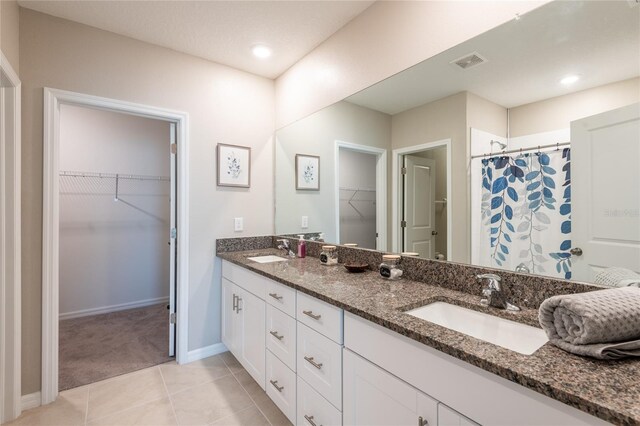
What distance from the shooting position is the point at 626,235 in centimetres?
98

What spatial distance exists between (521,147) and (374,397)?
114cm

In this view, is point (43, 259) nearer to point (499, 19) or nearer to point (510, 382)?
point (510, 382)

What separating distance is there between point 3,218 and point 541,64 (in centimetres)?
276

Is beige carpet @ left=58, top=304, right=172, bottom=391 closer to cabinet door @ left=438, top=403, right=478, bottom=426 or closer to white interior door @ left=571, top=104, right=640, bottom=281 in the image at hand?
cabinet door @ left=438, top=403, right=478, bottom=426

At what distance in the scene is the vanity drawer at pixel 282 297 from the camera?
1.56 m

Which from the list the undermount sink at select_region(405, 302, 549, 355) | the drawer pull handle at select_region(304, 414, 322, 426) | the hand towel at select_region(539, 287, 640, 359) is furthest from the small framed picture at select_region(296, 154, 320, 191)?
the hand towel at select_region(539, 287, 640, 359)

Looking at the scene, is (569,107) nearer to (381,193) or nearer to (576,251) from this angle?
(576,251)

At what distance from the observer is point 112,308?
3508 millimetres

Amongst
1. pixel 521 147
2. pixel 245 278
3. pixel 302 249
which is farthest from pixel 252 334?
pixel 521 147

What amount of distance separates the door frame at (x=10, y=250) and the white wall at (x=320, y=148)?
5.70ft

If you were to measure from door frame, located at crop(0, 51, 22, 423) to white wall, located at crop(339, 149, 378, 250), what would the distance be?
198cm

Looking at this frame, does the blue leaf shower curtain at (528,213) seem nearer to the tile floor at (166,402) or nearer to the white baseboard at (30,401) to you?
the tile floor at (166,402)

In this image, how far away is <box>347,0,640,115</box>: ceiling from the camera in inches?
39.1

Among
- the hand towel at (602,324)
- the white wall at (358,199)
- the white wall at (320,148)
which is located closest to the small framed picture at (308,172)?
the white wall at (320,148)
